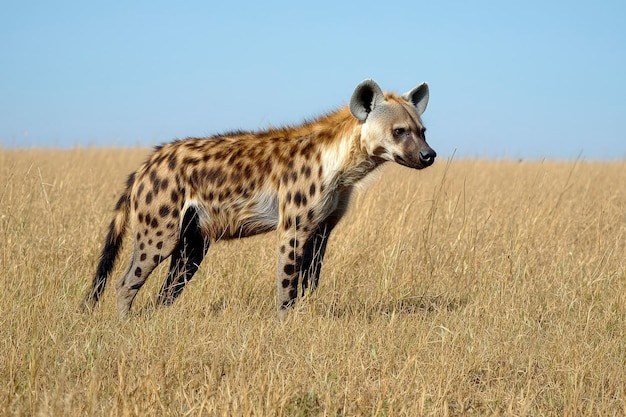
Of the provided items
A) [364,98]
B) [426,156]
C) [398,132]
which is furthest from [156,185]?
[426,156]

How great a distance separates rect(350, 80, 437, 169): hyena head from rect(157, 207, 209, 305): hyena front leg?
1188mm

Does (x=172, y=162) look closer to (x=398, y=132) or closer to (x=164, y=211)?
(x=164, y=211)

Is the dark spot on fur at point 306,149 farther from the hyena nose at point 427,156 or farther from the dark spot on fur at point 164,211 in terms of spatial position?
the dark spot on fur at point 164,211

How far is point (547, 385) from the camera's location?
3.76 m

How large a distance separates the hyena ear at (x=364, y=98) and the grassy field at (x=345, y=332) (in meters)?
1.18

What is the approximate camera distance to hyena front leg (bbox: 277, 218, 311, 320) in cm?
468

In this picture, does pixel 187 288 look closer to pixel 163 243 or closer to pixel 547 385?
pixel 163 243

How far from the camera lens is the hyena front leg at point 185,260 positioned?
4973 mm

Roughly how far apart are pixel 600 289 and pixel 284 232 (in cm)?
233

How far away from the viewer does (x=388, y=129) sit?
4.70m

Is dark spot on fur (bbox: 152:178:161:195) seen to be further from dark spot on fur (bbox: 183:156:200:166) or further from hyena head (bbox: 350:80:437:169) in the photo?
hyena head (bbox: 350:80:437:169)

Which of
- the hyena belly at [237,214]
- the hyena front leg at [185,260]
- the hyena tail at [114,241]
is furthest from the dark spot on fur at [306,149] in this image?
the hyena tail at [114,241]

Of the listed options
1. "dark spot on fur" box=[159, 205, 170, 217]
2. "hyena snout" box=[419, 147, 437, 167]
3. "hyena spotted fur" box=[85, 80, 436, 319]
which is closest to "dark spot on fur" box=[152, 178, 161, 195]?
"hyena spotted fur" box=[85, 80, 436, 319]

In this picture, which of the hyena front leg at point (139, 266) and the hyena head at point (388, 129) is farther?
Result: the hyena front leg at point (139, 266)
